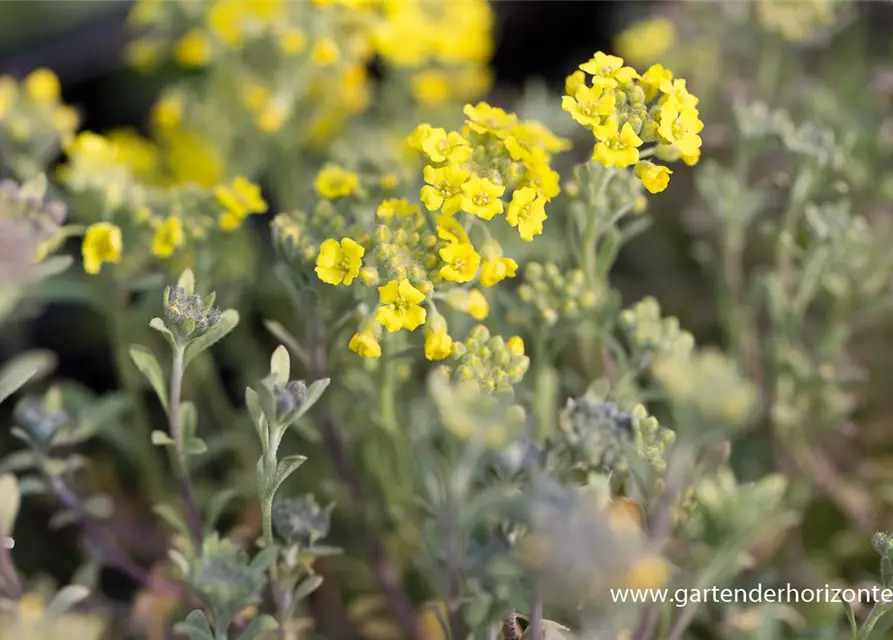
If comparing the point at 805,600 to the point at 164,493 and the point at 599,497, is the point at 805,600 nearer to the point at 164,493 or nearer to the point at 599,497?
the point at 599,497

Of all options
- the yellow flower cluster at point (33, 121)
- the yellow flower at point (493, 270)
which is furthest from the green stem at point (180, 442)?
the yellow flower cluster at point (33, 121)

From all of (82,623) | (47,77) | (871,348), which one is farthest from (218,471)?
(871,348)

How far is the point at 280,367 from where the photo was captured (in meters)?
1.33

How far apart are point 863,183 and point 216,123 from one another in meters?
1.74

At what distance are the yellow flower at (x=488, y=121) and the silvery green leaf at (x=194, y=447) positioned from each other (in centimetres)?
71

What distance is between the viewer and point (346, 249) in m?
1.39

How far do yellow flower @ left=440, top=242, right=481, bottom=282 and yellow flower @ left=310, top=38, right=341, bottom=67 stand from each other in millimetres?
982

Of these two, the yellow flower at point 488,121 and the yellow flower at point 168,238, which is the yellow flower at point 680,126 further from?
the yellow flower at point 168,238

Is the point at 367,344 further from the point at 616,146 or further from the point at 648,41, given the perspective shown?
the point at 648,41

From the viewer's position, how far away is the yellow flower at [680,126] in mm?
1365

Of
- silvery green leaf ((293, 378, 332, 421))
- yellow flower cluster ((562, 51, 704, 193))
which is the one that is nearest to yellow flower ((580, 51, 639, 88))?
yellow flower cluster ((562, 51, 704, 193))

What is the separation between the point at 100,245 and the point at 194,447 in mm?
471

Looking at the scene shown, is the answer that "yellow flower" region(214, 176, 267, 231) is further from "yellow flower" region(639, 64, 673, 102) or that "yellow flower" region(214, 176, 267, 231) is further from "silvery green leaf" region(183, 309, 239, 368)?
"yellow flower" region(639, 64, 673, 102)

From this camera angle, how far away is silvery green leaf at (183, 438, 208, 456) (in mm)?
1475
